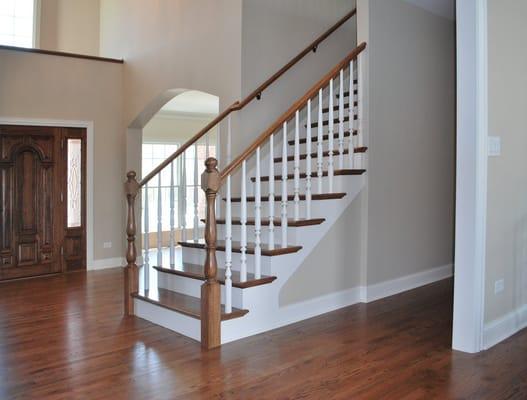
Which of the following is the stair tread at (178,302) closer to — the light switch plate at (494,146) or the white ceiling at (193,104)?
the light switch plate at (494,146)

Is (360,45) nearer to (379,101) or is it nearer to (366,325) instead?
(379,101)

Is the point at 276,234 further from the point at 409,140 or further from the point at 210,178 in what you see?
the point at 409,140

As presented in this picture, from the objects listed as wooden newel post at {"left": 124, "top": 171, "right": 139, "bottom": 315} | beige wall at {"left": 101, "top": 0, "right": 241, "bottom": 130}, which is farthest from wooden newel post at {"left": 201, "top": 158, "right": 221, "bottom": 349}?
beige wall at {"left": 101, "top": 0, "right": 241, "bottom": 130}

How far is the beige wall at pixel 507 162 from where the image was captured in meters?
3.34

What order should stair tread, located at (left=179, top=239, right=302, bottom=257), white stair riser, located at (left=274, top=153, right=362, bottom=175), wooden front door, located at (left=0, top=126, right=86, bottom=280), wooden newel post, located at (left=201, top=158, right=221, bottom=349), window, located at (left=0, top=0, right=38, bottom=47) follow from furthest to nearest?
window, located at (left=0, top=0, right=38, bottom=47) → wooden front door, located at (left=0, top=126, right=86, bottom=280) → white stair riser, located at (left=274, top=153, right=362, bottom=175) → stair tread, located at (left=179, top=239, right=302, bottom=257) → wooden newel post, located at (left=201, top=158, right=221, bottom=349)

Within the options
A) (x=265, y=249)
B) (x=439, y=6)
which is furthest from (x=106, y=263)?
(x=439, y=6)

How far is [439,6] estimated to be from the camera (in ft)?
17.6

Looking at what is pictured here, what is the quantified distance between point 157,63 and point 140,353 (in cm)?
395

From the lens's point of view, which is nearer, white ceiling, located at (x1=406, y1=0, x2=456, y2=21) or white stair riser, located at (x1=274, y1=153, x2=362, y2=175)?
white stair riser, located at (x1=274, y1=153, x2=362, y2=175)

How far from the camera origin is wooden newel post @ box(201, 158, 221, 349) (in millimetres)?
3420

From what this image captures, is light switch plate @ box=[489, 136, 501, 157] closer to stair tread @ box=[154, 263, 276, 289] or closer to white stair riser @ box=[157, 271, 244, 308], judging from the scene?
stair tread @ box=[154, 263, 276, 289]

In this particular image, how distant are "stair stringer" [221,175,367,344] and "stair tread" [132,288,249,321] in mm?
55

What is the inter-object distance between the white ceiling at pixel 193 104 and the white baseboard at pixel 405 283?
349 centimetres

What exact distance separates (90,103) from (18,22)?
101 inches
